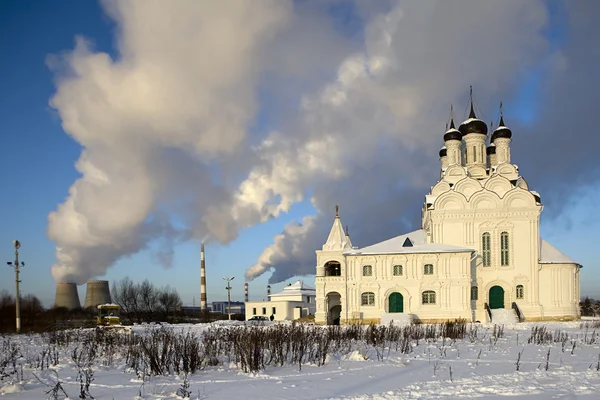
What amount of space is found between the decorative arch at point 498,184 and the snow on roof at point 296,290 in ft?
98.8

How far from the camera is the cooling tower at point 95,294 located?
60.9m

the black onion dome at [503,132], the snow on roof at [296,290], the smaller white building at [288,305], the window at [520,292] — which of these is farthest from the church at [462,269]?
the snow on roof at [296,290]

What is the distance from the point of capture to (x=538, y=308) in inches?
1448

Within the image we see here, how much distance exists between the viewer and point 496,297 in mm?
37875

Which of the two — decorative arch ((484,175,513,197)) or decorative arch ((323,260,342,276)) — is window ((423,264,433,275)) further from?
decorative arch ((484,175,513,197))

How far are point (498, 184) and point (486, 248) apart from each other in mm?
4756

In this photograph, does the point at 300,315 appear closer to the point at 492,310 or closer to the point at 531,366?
the point at 492,310

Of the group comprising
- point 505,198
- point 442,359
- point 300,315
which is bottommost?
point 300,315

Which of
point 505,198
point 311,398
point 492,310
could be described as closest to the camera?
point 311,398

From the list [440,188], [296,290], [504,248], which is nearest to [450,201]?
[440,188]

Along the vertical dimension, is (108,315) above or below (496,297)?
below

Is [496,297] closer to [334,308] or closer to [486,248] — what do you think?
[486,248]

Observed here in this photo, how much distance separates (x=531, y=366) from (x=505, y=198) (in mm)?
28941

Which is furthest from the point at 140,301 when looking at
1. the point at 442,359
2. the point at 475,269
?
the point at 442,359
